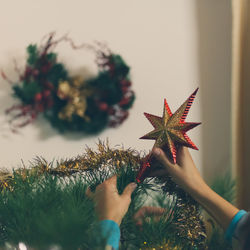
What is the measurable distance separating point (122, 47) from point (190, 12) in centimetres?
32

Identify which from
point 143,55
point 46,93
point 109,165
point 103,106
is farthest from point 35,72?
point 109,165

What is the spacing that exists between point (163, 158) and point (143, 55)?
940 millimetres

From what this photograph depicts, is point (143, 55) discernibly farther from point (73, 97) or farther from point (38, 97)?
point (38, 97)

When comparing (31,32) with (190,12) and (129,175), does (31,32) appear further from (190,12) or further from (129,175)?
(129,175)

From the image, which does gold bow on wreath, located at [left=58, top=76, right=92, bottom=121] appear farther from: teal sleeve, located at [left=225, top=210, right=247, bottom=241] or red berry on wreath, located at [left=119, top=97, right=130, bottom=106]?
teal sleeve, located at [left=225, top=210, right=247, bottom=241]

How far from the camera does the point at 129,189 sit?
0.91 feet

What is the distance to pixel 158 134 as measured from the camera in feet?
0.91

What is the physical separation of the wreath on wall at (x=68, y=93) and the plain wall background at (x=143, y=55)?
36 mm

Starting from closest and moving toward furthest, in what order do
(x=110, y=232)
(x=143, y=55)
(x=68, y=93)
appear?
1. (x=110, y=232)
2. (x=68, y=93)
3. (x=143, y=55)

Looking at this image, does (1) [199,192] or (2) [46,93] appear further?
(2) [46,93]

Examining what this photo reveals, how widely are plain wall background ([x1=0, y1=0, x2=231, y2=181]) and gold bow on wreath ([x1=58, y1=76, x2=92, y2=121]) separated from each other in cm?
9

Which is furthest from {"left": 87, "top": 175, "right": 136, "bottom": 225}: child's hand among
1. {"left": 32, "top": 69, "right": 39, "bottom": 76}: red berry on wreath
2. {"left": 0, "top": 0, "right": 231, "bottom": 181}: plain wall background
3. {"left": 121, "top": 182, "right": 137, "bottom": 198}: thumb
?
{"left": 32, "top": 69, "right": 39, "bottom": 76}: red berry on wreath

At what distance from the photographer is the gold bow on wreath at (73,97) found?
1053 millimetres

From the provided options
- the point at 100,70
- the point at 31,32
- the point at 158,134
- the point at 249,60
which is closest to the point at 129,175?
the point at 158,134
